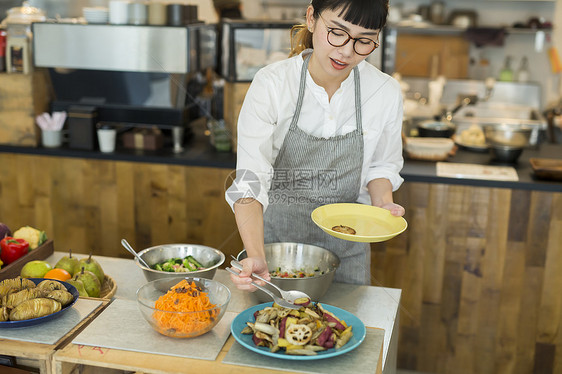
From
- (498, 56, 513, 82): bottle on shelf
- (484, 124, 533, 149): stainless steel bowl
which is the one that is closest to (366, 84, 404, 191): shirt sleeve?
(484, 124, 533, 149): stainless steel bowl

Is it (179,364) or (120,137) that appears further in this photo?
(120,137)

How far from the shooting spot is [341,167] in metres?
1.96

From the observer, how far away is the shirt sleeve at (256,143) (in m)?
1.63

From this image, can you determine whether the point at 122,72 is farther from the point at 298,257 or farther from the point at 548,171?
the point at 548,171

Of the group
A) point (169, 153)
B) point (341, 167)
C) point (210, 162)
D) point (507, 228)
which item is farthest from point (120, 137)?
point (507, 228)

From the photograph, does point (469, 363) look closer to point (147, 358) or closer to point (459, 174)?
point (459, 174)

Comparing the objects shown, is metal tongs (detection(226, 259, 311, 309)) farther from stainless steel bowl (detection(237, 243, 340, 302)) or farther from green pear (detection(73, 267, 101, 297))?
green pear (detection(73, 267, 101, 297))

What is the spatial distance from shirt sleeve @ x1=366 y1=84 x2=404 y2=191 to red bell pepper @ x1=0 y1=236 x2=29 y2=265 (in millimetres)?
1057

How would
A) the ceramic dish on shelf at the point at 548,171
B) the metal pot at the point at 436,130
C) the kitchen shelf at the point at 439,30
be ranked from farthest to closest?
the kitchen shelf at the point at 439,30
the metal pot at the point at 436,130
the ceramic dish on shelf at the point at 548,171

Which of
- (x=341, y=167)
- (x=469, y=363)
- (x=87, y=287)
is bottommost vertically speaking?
(x=469, y=363)

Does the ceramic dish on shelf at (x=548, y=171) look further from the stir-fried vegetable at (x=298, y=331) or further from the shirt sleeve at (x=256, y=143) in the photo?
the stir-fried vegetable at (x=298, y=331)

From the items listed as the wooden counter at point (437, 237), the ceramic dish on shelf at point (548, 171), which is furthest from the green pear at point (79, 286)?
the ceramic dish on shelf at point (548, 171)

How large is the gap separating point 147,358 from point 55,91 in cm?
234

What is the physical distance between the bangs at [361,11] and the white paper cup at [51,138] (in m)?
2.04
